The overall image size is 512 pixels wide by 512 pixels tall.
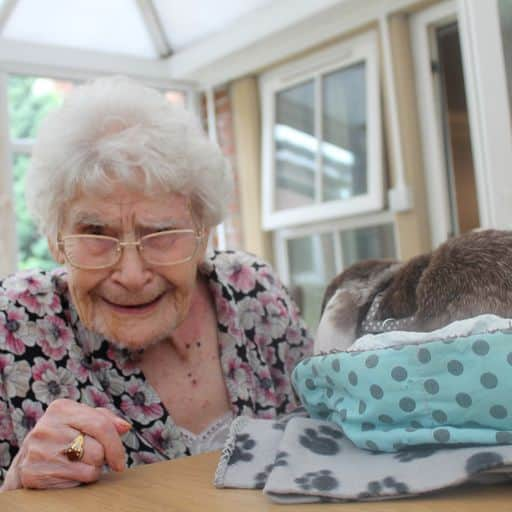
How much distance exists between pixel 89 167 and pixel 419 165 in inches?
101

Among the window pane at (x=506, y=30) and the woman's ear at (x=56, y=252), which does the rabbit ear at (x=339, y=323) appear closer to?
the woman's ear at (x=56, y=252)

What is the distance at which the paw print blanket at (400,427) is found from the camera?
2.21 ft

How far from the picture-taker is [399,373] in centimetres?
73

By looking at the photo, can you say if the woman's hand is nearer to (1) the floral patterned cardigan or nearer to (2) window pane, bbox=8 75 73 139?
(1) the floral patterned cardigan

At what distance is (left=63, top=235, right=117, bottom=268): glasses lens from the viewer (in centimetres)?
118

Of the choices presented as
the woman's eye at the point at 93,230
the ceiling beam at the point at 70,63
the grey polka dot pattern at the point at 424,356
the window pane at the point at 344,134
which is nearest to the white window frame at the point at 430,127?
the window pane at the point at 344,134

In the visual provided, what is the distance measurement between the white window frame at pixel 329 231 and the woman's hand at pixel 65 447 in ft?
9.34

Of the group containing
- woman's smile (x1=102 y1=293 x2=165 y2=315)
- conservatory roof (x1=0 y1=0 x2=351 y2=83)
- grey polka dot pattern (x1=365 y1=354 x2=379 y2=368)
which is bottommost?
grey polka dot pattern (x1=365 y1=354 x2=379 y2=368)

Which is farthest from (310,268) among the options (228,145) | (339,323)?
(339,323)

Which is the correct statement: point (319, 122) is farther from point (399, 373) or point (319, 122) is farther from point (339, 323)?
point (399, 373)

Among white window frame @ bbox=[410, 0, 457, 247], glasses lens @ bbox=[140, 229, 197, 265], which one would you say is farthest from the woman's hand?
white window frame @ bbox=[410, 0, 457, 247]

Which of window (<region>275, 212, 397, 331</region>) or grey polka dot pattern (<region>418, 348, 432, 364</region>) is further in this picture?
window (<region>275, 212, 397, 331</region>)

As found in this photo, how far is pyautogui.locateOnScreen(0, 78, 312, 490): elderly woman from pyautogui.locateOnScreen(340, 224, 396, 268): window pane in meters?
2.43

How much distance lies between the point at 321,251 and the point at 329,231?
0.40 ft
